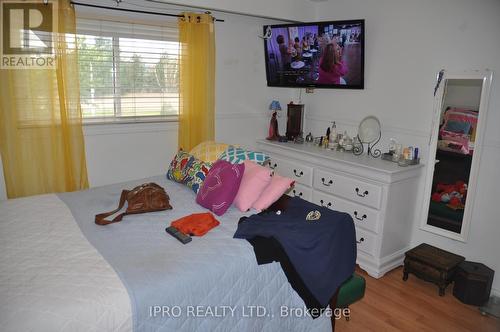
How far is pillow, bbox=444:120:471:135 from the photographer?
A: 2826 mm

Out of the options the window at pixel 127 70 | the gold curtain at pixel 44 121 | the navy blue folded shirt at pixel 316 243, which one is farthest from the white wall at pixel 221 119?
the navy blue folded shirt at pixel 316 243

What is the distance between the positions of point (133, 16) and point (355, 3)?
2.10m

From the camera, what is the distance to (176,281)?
5.55ft

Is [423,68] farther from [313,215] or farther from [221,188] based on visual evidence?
[221,188]

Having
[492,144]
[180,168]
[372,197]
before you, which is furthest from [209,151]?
[492,144]

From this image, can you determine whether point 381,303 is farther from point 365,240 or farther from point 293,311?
point 293,311

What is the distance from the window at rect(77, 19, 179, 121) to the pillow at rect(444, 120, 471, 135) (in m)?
2.40

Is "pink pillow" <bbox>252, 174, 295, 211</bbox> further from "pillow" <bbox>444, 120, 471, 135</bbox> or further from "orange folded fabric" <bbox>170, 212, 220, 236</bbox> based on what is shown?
"pillow" <bbox>444, 120, 471, 135</bbox>

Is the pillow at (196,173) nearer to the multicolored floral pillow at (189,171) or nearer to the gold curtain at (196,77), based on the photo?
the multicolored floral pillow at (189,171)

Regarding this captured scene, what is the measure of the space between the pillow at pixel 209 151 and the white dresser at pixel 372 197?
920mm

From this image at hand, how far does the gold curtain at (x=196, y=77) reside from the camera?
11.2ft

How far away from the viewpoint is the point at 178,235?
205 cm

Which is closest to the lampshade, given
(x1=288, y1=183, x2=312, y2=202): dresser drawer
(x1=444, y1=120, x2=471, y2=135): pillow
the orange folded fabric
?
(x1=288, y1=183, x2=312, y2=202): dresser drawer

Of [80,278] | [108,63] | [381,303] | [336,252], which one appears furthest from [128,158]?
[381,303]
